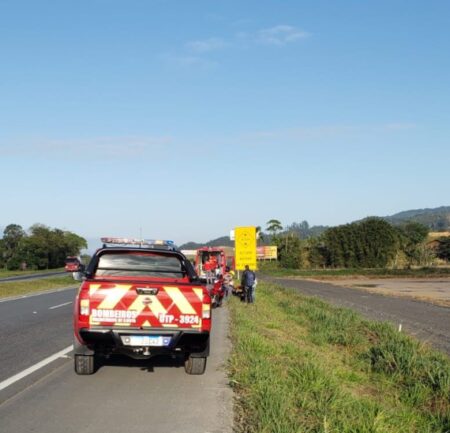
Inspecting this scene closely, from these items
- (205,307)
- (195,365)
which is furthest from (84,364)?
(205,307)

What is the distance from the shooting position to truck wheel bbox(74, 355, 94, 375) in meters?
8.30

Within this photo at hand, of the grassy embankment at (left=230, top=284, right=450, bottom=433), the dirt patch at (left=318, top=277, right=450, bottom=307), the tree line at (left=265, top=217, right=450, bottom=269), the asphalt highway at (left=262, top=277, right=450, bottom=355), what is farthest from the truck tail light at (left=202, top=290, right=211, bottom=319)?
the tree line at (left=265, top=217, right=450, bottom=269)

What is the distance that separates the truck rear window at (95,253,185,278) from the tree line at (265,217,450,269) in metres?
74.1

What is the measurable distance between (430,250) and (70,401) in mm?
87077

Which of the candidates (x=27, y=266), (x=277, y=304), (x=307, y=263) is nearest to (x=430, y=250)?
(x=307, y=263)

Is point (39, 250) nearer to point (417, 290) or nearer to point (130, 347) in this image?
point (417, 290)

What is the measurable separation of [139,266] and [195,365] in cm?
203

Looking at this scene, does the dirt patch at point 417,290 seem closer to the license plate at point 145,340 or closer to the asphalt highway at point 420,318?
the asphalt highway at point 420,318

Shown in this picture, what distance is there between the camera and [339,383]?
26.3ft

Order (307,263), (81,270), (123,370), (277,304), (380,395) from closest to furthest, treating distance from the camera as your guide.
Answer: (380,395)
(123,370)
(81,270)
(277,304)
(307,263)

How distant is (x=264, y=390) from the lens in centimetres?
682

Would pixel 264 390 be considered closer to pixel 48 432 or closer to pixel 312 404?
pixel 312 404

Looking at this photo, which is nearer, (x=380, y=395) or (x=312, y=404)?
(x=312, y=404)

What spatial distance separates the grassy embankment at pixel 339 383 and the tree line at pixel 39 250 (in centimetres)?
8026
